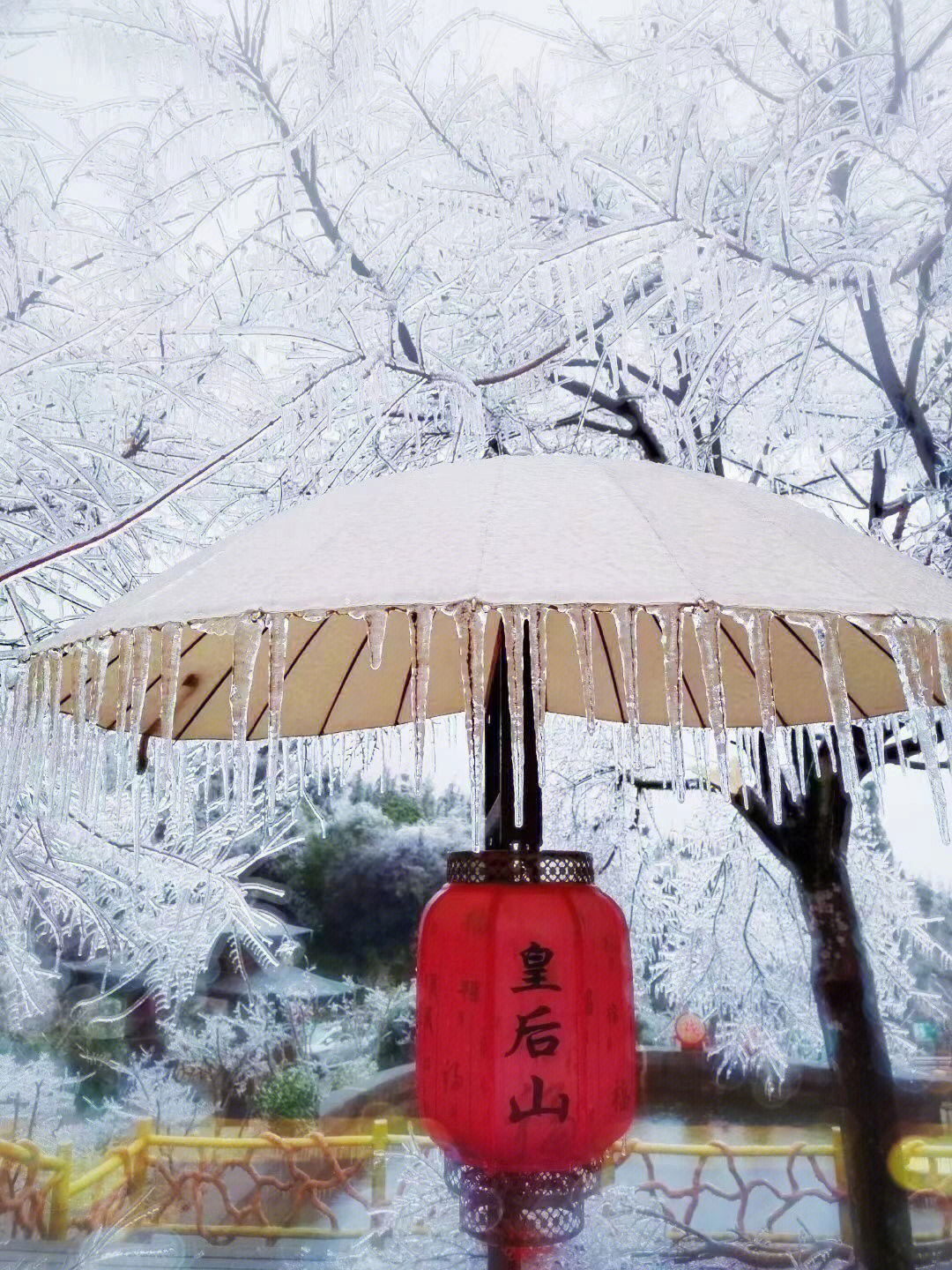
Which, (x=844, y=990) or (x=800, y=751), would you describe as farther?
(x=844, y=990)

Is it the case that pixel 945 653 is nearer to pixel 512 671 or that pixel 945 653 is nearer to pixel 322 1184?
pixel 512 671

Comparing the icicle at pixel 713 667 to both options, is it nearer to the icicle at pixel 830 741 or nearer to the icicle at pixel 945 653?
the icicle at pixel 945 653

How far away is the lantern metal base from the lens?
1.16 meters

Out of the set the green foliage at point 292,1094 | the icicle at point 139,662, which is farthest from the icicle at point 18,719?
the green foliage at point 292,1094

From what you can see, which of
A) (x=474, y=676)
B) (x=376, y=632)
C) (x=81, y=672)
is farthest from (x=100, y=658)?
(x=474, y=676)

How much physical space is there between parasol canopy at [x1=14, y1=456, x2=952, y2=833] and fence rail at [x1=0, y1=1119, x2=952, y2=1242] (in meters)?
2.72

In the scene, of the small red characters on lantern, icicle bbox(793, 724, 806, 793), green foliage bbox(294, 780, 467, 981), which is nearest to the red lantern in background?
icicle bbox(793, 724, 806, 793)

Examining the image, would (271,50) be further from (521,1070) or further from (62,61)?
(521,1070)

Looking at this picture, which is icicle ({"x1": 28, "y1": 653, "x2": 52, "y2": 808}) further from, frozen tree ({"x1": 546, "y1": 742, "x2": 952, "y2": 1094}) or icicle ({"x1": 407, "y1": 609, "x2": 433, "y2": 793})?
frozen tree ({"x1": 546, "y1": 742, "x2": 952, "y2": 1094})

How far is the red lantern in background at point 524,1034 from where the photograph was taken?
3.61 ft

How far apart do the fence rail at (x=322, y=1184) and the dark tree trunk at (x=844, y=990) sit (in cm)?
28

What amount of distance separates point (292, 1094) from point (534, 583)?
363 centimetres

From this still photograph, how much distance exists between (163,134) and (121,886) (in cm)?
241

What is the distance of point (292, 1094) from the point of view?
3656 millimetres
